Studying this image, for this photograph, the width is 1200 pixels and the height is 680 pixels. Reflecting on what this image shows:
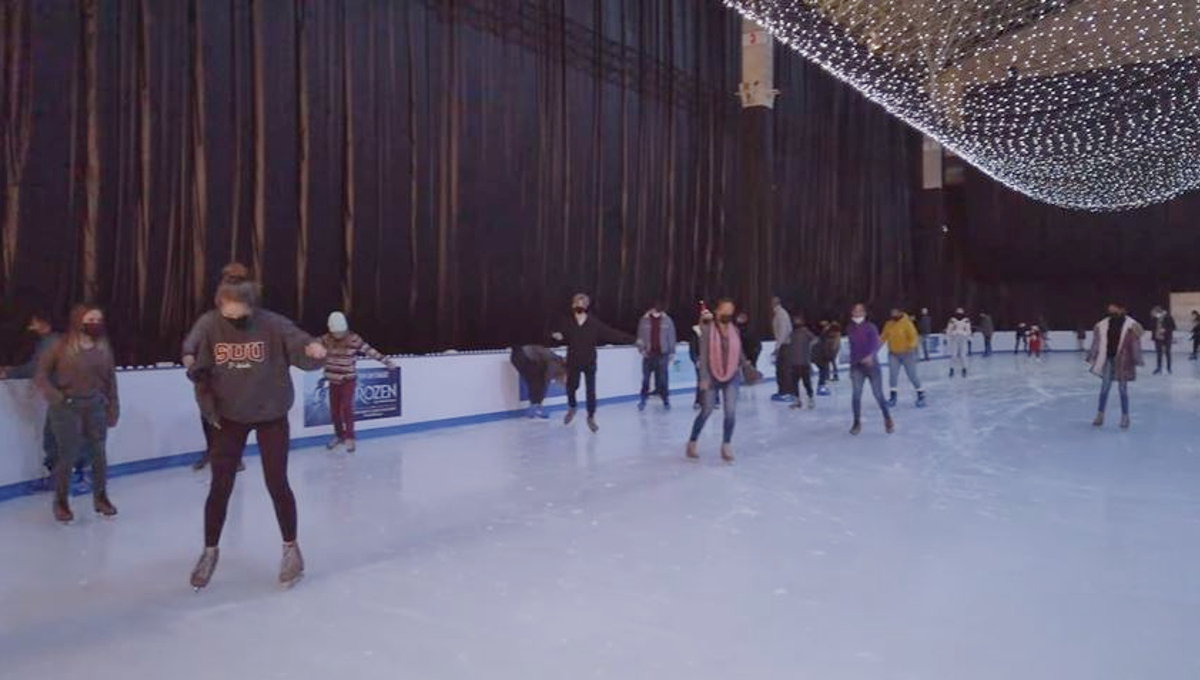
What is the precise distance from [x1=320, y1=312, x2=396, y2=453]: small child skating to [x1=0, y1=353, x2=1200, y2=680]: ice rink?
508 millimetres

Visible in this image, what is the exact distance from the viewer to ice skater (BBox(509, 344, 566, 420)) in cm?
976

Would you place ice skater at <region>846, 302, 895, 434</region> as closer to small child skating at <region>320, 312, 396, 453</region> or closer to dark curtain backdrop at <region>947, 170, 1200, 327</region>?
small child skating at <region>320, 312, 396, 453</region>

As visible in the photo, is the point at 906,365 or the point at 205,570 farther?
the point at 906,365

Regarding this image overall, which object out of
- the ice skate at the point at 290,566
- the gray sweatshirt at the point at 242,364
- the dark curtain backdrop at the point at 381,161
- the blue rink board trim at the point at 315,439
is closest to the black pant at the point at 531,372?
the blue rink board trim at the point at 315,439

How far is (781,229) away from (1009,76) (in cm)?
613

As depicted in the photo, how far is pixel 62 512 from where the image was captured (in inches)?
185

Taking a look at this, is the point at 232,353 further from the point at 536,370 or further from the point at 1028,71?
the point at 1028,71

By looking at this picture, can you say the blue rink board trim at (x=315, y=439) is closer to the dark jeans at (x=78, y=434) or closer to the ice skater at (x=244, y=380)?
the dark jeans at (x=78, y=434)

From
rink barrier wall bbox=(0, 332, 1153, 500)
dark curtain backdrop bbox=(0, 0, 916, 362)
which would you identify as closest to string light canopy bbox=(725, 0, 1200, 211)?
dark curtain backdrop bbox=(0, 0, 916, 362)

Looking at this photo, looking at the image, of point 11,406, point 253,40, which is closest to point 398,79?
point 253,40

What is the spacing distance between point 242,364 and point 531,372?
653 centimetres

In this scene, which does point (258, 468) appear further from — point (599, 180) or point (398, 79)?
point (599, 180)

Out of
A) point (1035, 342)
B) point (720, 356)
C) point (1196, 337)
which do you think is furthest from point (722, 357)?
point (1035, 342)

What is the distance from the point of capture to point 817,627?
2947mm
